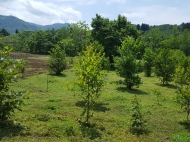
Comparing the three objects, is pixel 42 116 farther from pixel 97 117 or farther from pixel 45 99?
pixel 45 99

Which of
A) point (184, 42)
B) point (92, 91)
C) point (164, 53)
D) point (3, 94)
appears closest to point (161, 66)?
point (164, 53)

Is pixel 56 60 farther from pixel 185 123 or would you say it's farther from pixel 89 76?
pixel 185 123

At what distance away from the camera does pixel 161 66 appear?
2655cm

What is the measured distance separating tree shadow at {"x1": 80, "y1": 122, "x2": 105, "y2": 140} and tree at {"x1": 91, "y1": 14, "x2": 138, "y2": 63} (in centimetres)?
2973

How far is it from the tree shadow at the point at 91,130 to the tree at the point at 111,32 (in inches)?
1170

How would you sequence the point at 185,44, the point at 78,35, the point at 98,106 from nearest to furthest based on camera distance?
the point at 98,106 < the point at 78,35 < the point at 185,44

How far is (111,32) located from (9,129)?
34020 mm

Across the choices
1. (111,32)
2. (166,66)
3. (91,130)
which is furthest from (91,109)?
(111,32)

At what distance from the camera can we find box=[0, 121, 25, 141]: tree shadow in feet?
29.2

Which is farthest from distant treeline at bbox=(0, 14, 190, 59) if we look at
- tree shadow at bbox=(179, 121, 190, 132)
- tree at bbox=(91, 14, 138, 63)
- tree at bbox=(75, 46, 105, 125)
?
tree shadow at bbox=(179, 121, 190, 132)

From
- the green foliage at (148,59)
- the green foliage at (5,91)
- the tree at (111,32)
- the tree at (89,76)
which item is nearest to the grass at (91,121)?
the green foliage at (5,91)

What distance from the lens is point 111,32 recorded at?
41250 mm

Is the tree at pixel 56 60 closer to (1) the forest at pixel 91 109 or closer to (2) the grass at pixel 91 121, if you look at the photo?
(1) the forest at pixel 91 109

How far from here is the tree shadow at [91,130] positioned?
982cm
